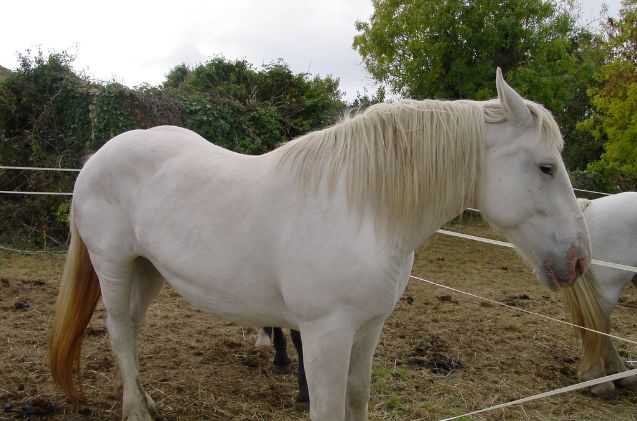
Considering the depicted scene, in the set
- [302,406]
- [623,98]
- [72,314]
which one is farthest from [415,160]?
[623,98]

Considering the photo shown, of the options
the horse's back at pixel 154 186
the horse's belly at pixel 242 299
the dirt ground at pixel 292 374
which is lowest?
the dirt ground at pixel 292 374

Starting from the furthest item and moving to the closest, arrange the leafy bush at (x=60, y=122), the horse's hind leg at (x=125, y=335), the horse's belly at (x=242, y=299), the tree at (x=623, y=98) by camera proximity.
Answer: the tree at (x=623, y=98), the leafy bush at (x=60, y=122), the horse's hind leg at (x=125, y=335), the horse's belly at (x=242, y=299)

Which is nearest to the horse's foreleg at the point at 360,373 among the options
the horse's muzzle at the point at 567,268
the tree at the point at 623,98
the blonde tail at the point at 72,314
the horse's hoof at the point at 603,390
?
the horse's muzzle at the point at 567,268

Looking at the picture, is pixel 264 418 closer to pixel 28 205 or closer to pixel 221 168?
pixel 221 168

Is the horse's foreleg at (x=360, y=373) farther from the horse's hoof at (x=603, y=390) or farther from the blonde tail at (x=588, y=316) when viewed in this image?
the horse's hoof at (x=603, y=390)

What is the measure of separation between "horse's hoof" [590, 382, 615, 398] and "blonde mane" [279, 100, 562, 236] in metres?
2.45

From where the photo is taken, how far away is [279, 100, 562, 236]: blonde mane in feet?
5.94

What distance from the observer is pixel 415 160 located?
1.85 meters

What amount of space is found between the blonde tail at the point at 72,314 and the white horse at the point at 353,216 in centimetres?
81

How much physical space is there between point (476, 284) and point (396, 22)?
7384 millimetres

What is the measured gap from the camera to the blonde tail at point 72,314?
9.14ft

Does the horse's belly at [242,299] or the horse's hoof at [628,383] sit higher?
the horse's belly at [242,299]

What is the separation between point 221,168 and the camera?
223cm

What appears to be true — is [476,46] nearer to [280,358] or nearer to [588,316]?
[588,316]
